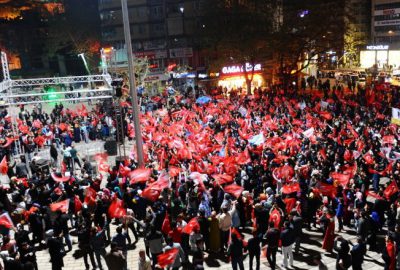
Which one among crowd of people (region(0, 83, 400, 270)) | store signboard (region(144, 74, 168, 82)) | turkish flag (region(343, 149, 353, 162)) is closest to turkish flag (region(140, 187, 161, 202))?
crowd of people (region(0, 83, 400, 270))

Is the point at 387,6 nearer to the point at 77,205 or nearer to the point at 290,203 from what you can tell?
the point at 290,203

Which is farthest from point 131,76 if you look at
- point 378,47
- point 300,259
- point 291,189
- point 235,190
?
point 378,47

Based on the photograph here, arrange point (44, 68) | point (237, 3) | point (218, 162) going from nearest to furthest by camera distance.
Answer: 1. point (218, 162)
2. point (237, 3)
3. point (44, 68)

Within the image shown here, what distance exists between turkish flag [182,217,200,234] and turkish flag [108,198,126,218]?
226 centimetres

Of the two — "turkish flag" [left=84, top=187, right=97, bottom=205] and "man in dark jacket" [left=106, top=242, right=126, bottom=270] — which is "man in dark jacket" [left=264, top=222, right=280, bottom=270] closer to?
"man in dark jacket" [left=106, top=242, right=126, bottom=270]

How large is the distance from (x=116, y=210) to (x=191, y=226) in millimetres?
2596

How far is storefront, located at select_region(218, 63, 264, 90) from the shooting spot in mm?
47938

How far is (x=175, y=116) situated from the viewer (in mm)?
28062

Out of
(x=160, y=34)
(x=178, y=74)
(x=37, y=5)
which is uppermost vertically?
(x=37, y=5)

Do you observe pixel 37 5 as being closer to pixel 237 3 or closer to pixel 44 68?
pixel 44 68

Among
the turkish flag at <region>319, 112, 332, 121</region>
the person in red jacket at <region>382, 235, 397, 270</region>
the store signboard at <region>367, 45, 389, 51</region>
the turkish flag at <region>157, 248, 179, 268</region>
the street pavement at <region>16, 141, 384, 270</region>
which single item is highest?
the store signboard at <region>367, 45, 389, 51</region>

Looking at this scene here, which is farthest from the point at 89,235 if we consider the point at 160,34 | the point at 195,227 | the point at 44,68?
the point at 44,68

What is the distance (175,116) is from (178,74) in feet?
64.6

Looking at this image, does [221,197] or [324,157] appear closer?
[221,197]
